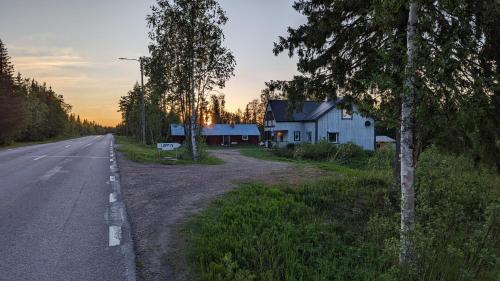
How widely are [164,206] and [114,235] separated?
2.26 m

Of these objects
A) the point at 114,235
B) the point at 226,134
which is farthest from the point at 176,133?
the point at 114,235

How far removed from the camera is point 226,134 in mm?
67625

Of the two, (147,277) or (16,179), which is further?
(16,179)

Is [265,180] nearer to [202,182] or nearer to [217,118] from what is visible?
[202,182]

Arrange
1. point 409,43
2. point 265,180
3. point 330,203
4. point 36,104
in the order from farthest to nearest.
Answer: point 36,104 → point 265,180 → point 330,203 → point 409,43

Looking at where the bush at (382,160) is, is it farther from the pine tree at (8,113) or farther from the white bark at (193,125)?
the pine tree at (8,113)

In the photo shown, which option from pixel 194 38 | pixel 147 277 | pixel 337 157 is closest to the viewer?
pixel 147 277

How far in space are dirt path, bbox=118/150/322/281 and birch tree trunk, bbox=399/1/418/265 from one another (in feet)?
9.71

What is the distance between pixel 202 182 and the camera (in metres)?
12.4

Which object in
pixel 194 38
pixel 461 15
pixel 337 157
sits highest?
pixel 194 38

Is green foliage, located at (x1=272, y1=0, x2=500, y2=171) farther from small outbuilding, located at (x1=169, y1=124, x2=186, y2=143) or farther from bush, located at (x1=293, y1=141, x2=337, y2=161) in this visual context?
small outbuilding, located at (x1=169, y1=124, x2=186, y2=143)

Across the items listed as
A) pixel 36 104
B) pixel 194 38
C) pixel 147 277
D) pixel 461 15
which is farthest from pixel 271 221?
pixel 36 104

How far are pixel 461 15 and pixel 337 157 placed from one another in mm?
27622

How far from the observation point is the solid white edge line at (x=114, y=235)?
19.6 ft
